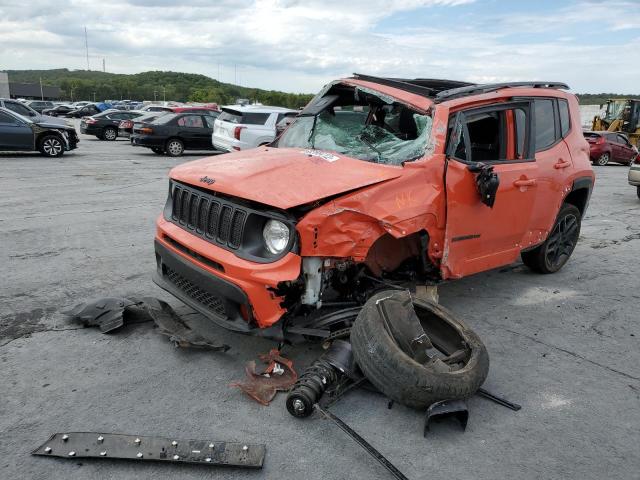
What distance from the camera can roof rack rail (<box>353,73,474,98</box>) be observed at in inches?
170

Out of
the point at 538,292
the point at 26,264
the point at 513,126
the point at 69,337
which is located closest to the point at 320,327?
the point at 69,337

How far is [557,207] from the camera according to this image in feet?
17.4

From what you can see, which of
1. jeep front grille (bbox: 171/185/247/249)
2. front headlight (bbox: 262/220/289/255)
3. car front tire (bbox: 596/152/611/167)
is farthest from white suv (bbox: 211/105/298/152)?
car front tire (bbox: 596/152/611/167)

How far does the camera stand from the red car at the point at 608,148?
2194 centimetres

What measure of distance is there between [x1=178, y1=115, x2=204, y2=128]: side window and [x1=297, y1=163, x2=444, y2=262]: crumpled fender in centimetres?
1581

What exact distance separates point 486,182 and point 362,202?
1.17 m

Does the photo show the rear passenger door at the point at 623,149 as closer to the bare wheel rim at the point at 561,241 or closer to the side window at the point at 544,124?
the bare wheel rim at the point at 561,241

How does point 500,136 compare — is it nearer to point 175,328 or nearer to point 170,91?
point 175,328

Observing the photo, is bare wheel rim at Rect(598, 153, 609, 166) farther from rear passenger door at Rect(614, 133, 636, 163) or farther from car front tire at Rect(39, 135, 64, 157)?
car front tire at Rect(39, 135, 64, 157)

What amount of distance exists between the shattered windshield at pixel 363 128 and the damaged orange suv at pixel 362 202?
1 centimetres

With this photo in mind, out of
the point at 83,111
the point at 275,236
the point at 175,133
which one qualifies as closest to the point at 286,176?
the point at 275,236

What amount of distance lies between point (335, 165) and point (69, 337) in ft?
7.81

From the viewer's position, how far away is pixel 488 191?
392 centimetres

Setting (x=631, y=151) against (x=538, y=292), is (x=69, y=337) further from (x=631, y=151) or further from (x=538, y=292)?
(x=631, y=151)
